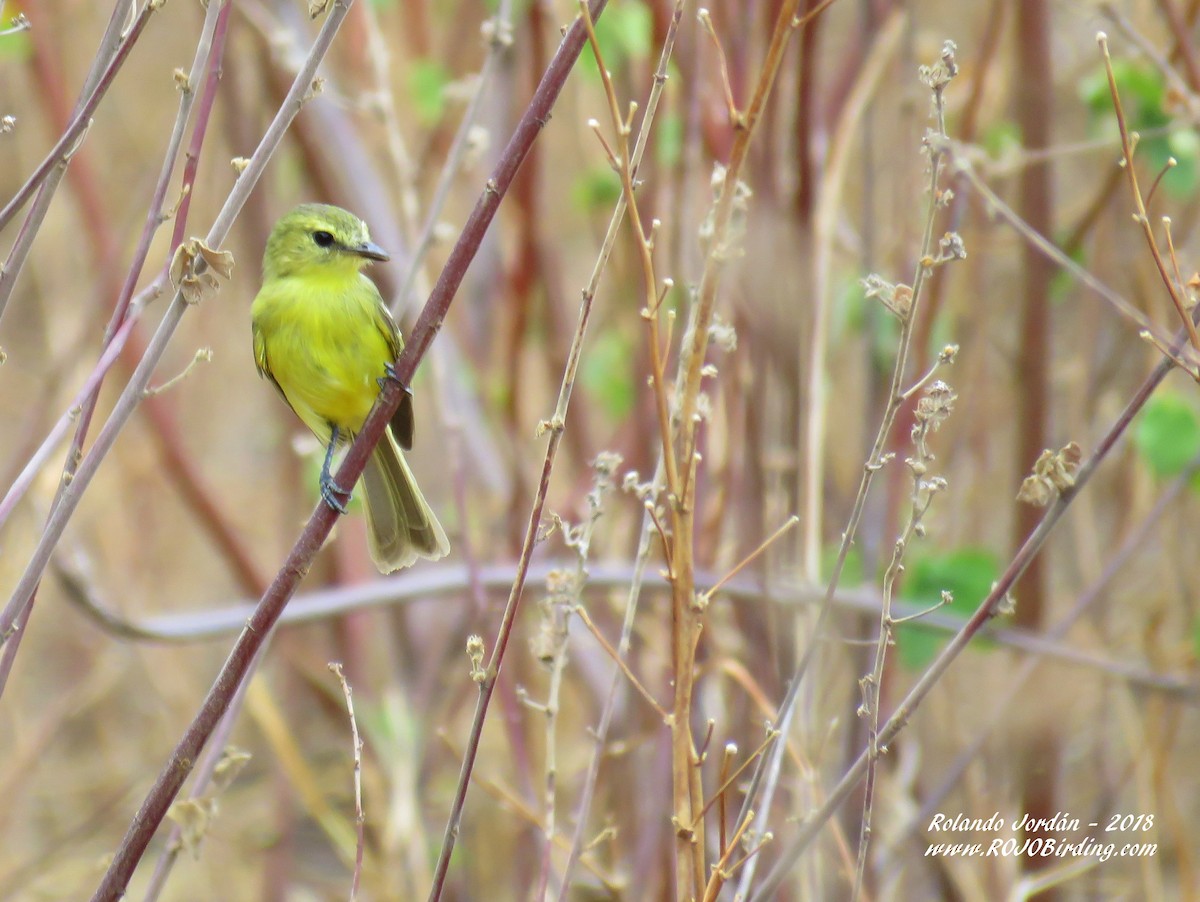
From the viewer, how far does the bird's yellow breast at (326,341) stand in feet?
10.6

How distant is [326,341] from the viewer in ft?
10.6

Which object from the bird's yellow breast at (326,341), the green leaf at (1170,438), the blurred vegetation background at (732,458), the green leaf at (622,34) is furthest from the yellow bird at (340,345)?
the green leaf at (1170,438)

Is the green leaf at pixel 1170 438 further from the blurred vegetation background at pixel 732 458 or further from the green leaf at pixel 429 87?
the green leaf at pixel 429 87

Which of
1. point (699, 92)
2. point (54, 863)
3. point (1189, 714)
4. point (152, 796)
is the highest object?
point (699, 92)

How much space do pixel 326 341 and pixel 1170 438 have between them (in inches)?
87.2

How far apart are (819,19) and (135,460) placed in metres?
4.47

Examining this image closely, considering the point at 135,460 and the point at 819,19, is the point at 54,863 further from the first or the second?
the point at 819,19

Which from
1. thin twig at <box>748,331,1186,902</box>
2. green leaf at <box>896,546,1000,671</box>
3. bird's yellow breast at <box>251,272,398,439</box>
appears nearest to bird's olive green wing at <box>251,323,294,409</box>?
bird's yellow breast at <box>251,272,398,439</box>

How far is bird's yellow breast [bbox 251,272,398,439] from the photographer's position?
3229mm

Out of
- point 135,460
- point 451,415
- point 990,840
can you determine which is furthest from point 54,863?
point 990,840

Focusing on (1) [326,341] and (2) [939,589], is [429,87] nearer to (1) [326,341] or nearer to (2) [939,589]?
(1) [326,341]

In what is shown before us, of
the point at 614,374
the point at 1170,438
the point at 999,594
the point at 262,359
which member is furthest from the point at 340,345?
the point at 1170,438

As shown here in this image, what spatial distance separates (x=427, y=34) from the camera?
5059 mm

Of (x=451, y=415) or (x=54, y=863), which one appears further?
(x=54, y=863)
